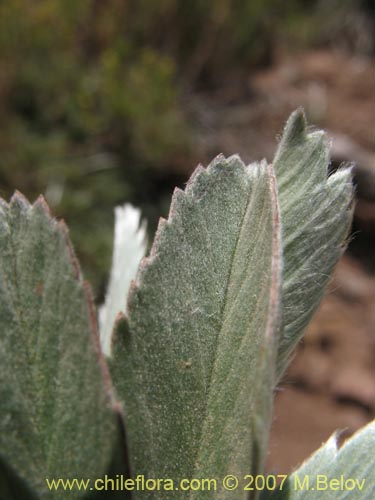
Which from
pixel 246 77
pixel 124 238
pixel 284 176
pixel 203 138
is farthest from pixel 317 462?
pixel 246 77

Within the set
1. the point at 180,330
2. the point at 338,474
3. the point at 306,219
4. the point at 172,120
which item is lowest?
the point at 338,474

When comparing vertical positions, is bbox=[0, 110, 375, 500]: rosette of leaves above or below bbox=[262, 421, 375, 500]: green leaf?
above

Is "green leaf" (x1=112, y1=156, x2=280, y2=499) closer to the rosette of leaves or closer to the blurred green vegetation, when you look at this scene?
the rosette of leaves

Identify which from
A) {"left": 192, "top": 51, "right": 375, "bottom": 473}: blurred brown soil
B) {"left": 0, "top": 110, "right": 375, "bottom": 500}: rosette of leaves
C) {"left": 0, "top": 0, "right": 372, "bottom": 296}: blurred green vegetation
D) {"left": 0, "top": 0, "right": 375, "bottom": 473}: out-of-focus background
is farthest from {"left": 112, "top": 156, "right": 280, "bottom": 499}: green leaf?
{"left": 0, "top": 0, "right": 372, "bottom": 296}: blurred green vegetation

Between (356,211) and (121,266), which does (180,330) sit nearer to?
(121,266)

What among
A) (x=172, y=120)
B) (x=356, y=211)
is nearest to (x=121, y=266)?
(x=172, y=120)

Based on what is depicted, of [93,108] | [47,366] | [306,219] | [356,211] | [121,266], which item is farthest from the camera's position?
[356,211]

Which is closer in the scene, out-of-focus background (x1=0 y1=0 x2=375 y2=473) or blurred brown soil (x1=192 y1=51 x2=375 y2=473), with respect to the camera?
blurred brown soil (x1=192 y1=51 x2=375 y2=473)

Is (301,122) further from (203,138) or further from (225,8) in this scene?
(225,8)
